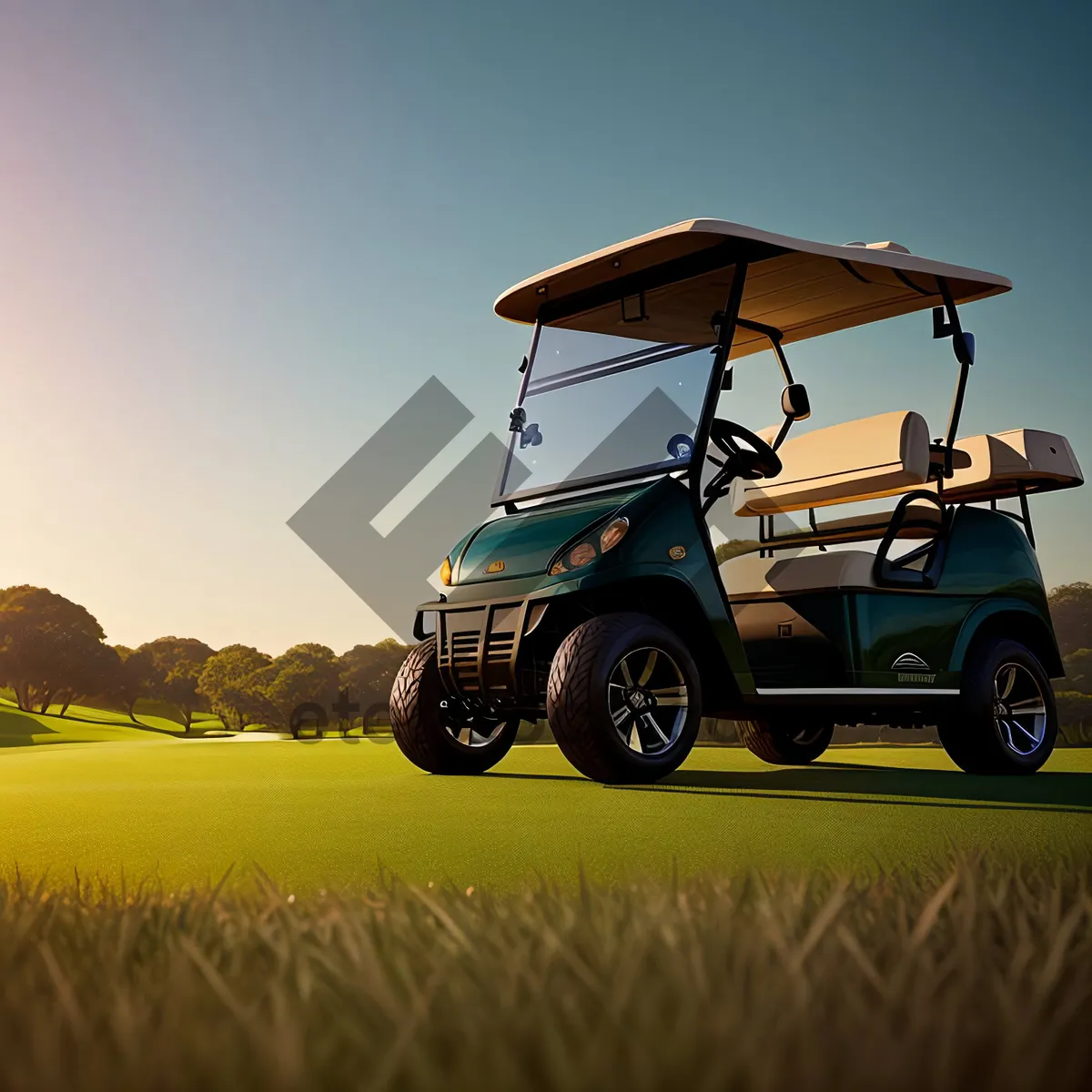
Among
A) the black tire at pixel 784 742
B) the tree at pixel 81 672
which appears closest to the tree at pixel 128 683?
the tree at pixel 81 672

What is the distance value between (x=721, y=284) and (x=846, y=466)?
1711 millimetres

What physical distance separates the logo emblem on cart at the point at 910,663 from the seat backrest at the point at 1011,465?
55.2 inches

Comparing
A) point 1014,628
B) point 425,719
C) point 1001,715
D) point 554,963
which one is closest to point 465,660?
point 425,719

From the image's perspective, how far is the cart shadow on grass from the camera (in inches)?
190

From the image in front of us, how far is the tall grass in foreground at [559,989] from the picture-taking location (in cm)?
118

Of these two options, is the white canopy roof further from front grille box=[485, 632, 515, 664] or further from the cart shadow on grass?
the cart shadow on grass

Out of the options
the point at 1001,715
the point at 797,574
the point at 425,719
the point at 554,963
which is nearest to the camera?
the point at 554,963

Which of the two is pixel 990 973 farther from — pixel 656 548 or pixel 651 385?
pixel 651 385

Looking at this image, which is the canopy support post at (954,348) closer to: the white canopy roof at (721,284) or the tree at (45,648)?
the white canopy roof at (721,284)

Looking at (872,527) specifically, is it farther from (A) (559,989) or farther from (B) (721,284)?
(A) (559,989)

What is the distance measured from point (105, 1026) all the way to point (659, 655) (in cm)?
419

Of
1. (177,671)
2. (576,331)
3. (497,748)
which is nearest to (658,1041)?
(497,748)

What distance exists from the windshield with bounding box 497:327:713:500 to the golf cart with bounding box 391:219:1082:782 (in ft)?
0.05

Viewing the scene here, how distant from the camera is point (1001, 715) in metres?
7.21
